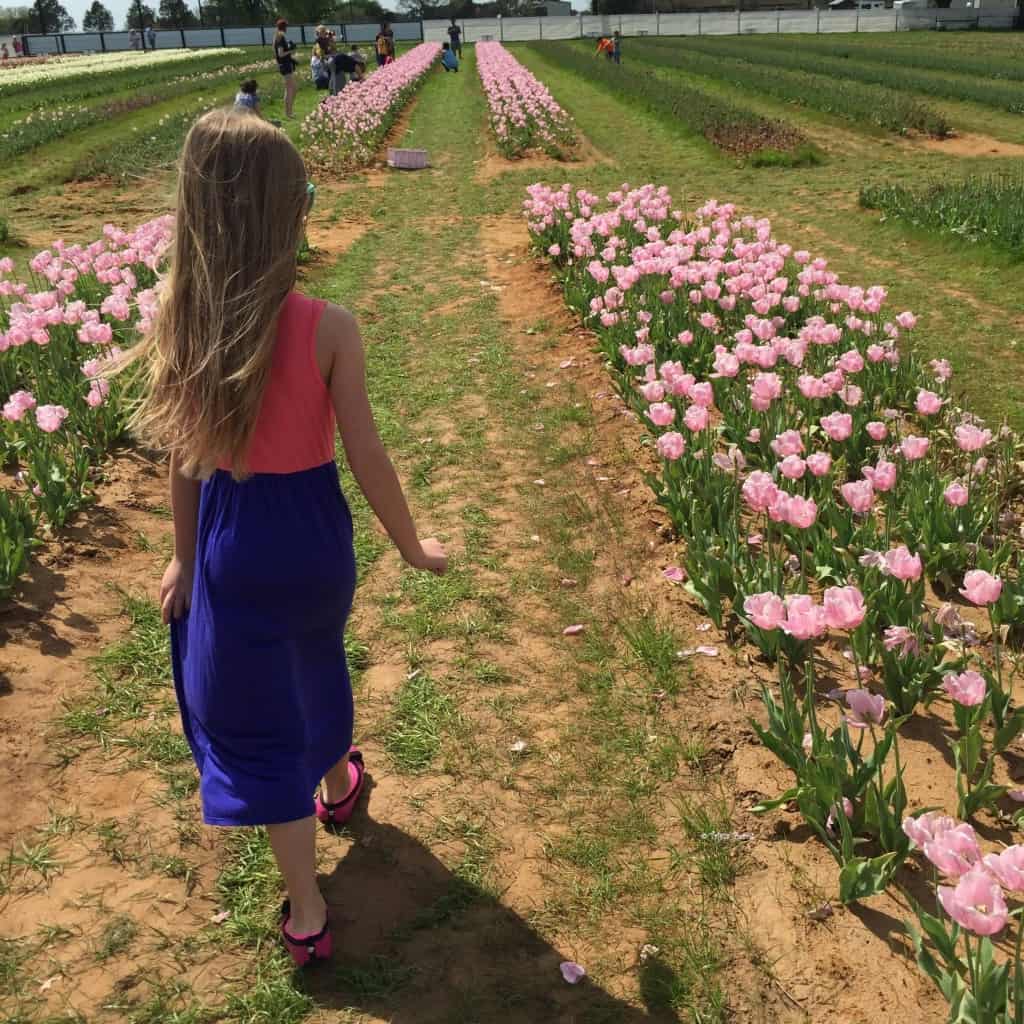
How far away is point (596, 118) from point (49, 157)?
40.2 ft

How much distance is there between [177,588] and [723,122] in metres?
18.2

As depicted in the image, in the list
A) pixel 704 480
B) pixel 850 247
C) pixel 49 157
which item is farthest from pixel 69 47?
pixel 704 480

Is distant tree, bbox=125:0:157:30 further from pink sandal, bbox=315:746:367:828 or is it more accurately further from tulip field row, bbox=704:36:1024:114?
pink sandal, bbox=315:746:367:828

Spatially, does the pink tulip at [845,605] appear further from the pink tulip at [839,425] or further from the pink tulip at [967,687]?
the pink tulip at [839,425]

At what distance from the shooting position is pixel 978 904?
1724mm

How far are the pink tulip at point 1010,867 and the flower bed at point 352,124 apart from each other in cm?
1632

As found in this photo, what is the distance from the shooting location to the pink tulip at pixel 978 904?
1.69m

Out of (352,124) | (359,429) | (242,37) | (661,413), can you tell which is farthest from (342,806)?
(242,37)

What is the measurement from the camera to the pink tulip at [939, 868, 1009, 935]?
1694mm

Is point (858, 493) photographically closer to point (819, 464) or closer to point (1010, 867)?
point (819, 464)

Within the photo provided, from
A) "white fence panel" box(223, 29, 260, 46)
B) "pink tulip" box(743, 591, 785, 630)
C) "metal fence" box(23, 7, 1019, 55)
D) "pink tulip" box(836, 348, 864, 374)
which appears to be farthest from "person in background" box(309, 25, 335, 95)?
"white fence panel" box(223, 29, 260, 46)

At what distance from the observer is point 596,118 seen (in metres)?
22.8

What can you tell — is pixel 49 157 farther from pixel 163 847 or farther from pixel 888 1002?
pixel 888 1002

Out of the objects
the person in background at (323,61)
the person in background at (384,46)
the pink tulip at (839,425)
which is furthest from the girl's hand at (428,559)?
the person in background at (384,46)
